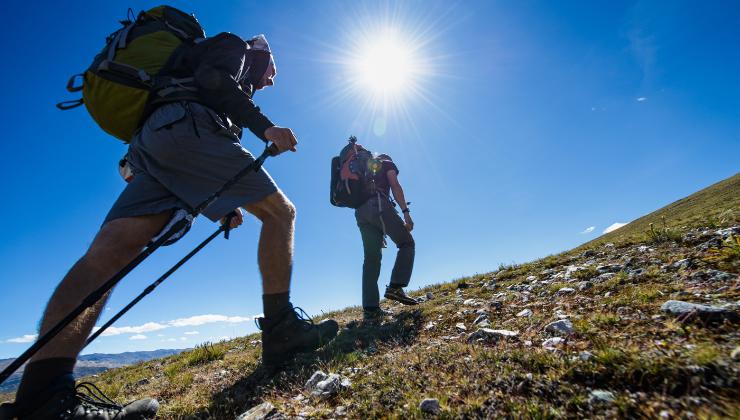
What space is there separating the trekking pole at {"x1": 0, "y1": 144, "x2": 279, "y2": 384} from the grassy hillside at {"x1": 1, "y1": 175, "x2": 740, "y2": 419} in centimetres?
121

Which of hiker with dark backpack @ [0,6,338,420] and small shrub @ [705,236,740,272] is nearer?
hiker with dark backpack @ [0,6,338,420]

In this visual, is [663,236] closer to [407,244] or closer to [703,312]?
[407,244]

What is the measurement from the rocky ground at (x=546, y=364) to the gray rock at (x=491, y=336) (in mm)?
17

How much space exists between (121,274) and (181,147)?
4.46 feet

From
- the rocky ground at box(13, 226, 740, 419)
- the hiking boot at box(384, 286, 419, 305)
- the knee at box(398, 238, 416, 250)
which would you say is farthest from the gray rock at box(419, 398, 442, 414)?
the knee at box(398, 238, 416, 250)

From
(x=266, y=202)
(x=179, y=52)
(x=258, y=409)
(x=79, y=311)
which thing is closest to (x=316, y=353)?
(x=258, y=409)

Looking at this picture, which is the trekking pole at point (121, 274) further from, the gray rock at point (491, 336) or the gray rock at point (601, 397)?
the gray rock at point (601, 397)

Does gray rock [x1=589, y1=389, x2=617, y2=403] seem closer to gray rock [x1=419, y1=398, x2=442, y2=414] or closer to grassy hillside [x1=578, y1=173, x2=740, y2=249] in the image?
gray rock [x1=419, y1=398, x2=442, y2=414]

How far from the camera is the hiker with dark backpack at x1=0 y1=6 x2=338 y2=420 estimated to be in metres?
3.54

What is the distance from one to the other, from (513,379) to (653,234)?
707cm

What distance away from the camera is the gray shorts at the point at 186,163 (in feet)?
12.0

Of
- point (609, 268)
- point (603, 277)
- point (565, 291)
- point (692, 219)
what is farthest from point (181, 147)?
point (692, 219)

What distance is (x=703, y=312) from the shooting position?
98.4 inches

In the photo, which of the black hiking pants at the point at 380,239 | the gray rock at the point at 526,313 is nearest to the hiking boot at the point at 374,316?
the black hiking pants at the point at 380,239
